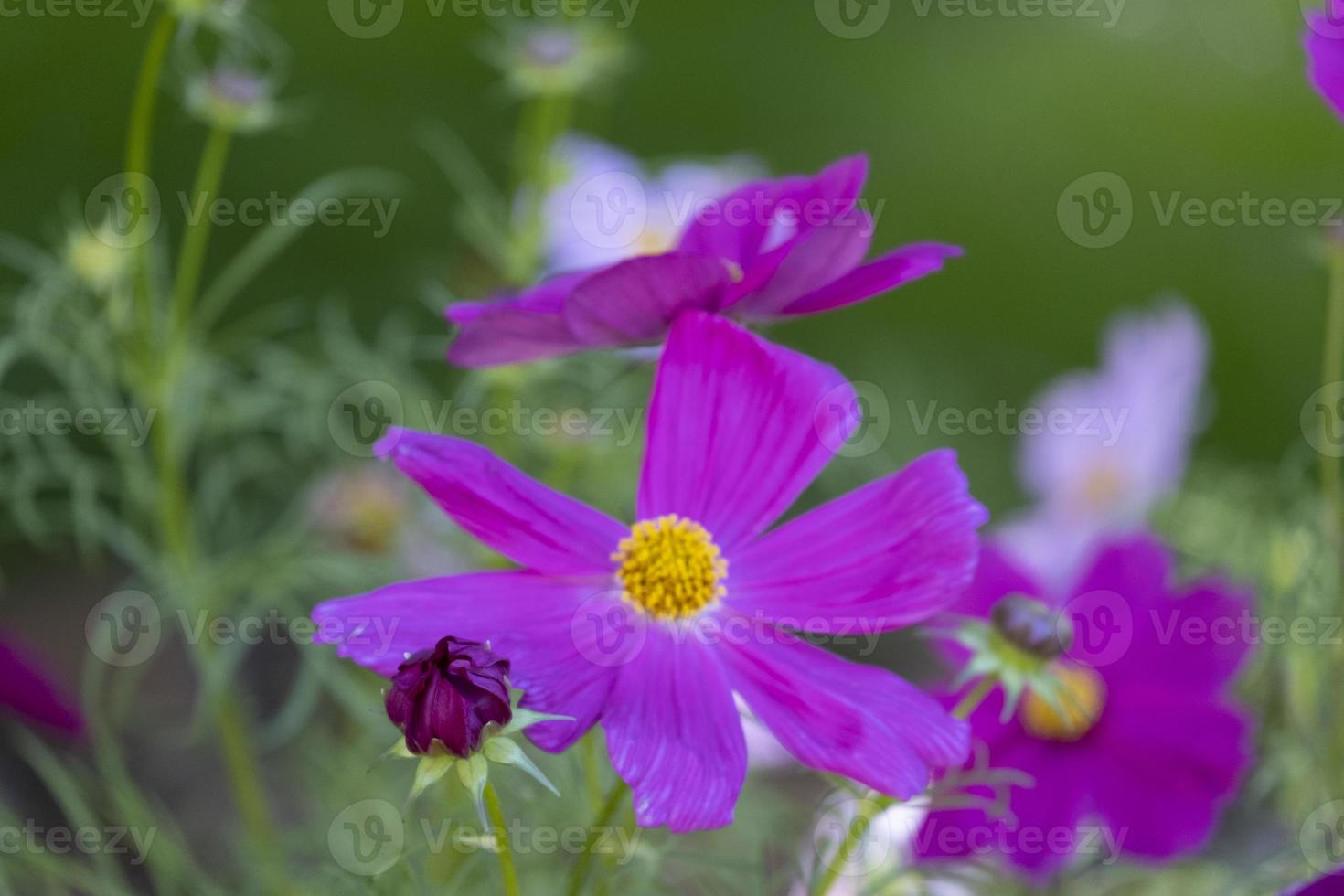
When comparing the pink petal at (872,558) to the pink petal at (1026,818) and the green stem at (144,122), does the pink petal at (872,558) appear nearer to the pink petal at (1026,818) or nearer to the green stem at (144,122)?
the pink petal at (1026,818)

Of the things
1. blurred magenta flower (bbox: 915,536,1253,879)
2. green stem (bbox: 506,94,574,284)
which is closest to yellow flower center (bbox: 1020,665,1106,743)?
blurred magenta flower (bbox: 915,536,1253,879)

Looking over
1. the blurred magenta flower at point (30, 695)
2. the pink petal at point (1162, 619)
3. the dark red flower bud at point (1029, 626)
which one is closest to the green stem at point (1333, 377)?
the pink petal at point (1162, 619)

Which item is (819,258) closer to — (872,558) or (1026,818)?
(872,558)

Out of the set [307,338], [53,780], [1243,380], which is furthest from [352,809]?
[1243,380]

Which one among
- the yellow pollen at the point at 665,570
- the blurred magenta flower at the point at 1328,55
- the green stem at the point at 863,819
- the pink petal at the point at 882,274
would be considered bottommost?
the green stem at the point at 863,819

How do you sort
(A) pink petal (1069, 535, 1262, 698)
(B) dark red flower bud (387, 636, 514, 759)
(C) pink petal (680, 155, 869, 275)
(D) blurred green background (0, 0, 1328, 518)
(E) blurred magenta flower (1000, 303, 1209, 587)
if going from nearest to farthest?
(B) dark red flower bud (387, 636, 514, 759) < (C) pink petal (680, 155, 869, 275) < (A) pink petal (1069, 535, 1262, 698) < (E) blurred magenta flower (1000, 303, 1209, 587) < (D) blurred green background (0, 0, 1328, 518)

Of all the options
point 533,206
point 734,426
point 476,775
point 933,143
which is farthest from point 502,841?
point 933,143

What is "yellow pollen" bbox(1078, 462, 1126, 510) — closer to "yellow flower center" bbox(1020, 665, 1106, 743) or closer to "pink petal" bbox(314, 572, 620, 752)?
"yellow flower center" bbox(1020, 665, 1106, 743)
